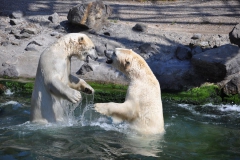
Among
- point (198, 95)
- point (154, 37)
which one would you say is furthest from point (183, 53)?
point (198, 95)

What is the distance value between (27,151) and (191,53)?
6965mm

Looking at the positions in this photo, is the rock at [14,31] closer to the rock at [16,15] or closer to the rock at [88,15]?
the rock at [16,15]

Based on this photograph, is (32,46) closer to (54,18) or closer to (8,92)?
(54,18)

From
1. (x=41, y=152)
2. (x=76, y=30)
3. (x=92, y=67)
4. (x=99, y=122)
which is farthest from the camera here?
(x=76, y=30)

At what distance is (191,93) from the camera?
10625 millimetres

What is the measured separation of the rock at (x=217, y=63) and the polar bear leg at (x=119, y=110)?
4.98 meters

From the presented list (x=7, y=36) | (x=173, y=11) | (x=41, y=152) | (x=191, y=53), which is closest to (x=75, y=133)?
(x=41, y=152)

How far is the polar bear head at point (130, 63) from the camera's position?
22.0ft

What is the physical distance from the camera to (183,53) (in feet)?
40.0

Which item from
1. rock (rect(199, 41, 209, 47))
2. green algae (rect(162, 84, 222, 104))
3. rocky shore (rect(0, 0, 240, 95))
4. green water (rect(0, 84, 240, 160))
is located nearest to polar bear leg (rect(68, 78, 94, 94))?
green water (rect(0, 84, 240, 160))

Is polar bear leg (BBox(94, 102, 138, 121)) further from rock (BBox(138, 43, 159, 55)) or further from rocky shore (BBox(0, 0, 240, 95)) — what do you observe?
rock (BBox(138, 43, 159, 55))

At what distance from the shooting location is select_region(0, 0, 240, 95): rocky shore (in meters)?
11.2

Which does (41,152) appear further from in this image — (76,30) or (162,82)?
(76,30)

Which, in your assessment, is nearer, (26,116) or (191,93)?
(26,116)
